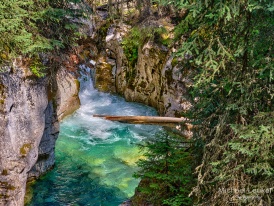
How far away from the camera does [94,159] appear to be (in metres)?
11.8

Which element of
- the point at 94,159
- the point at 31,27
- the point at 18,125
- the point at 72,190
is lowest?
the point at 72,190

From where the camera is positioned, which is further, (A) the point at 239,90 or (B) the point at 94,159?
(B) the point at 94,159

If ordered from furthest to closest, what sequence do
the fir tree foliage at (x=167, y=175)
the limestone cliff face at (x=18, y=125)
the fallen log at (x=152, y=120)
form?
the fallen log at (x=152, y=120) → the limestone cliff face at (x=18, y=125) → the fir tree foliage at (x=167, y=175)

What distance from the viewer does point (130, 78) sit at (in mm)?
16031

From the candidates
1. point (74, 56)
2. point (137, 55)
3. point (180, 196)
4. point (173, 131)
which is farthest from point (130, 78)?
point (180, 196)

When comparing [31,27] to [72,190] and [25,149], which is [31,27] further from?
[72,190]

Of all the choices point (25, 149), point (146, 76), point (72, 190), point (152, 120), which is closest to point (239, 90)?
point (25, 149)

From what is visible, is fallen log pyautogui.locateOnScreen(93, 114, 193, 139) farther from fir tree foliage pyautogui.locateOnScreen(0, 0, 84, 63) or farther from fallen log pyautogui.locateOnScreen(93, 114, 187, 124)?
fir tree foliage pyautogui.locateOnScreen(0, 0, 84, 63)

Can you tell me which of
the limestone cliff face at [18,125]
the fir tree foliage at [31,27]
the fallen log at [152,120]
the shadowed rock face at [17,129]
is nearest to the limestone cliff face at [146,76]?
the fallen log at [152,120]

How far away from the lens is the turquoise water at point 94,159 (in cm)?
980

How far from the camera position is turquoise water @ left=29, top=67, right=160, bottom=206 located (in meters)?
9.80

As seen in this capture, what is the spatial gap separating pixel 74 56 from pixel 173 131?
6156 mm

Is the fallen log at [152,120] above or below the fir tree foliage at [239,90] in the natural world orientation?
below

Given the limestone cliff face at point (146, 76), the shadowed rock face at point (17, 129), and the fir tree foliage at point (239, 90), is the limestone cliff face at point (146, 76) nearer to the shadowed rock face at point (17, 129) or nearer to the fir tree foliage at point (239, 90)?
the shadowed rock face at point (17, 129)
